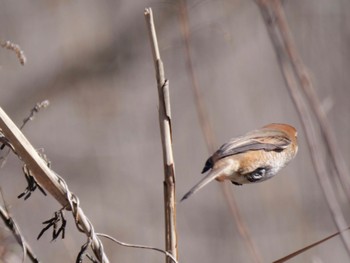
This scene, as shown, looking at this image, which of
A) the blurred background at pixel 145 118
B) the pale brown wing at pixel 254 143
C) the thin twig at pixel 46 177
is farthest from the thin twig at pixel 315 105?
the blurred background at pixel 145 118

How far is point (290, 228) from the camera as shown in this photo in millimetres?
4211

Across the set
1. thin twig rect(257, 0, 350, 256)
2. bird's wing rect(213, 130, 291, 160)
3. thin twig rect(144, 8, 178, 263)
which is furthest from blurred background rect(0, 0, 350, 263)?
thin twig rect(257, 0, 350, 256)

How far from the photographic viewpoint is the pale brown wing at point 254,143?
205 centimetres

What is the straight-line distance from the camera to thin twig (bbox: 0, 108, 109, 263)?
147cm

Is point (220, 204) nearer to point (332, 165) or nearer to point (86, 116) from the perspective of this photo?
point (86, 116)

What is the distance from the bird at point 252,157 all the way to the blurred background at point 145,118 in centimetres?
175

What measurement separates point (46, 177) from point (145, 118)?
122 inches

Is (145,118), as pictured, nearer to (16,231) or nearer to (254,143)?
(254,143)

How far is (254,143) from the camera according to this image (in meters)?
2.17

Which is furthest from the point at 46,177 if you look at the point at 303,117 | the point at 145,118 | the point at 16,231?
the point at 145,118

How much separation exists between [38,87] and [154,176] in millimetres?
793

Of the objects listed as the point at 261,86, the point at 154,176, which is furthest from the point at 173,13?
the point at 154,176

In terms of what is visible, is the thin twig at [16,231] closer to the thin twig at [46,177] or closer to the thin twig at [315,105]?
the thin twig at [46,177]

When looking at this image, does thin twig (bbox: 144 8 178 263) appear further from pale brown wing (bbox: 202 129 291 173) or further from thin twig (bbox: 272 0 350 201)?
pale brown wing (bbox: 202 129 291 173)
